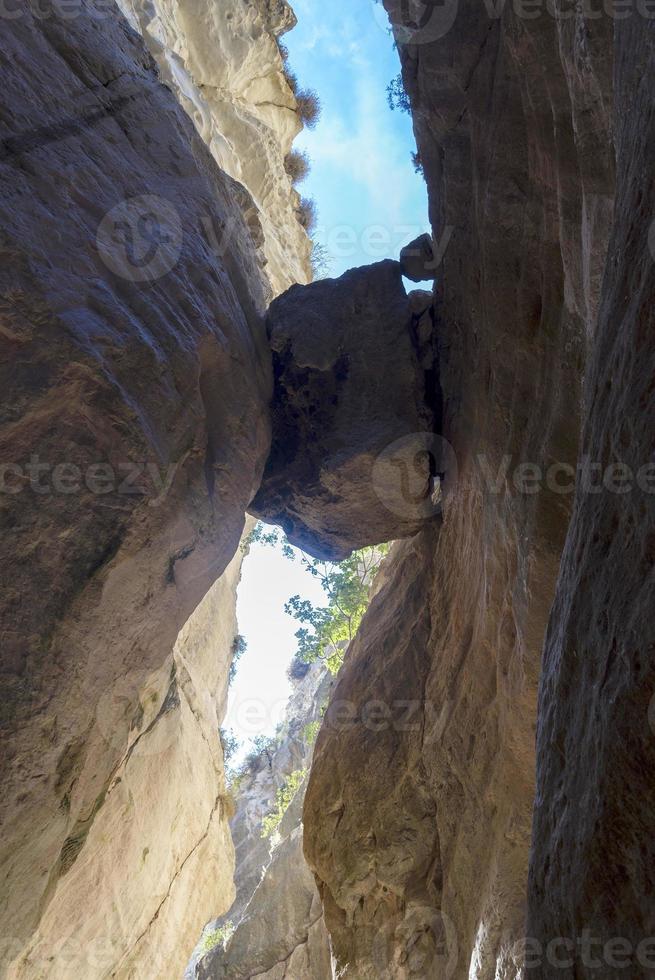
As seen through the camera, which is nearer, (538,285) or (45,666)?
(45,666)

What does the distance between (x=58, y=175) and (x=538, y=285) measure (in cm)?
398

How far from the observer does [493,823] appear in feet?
22.5

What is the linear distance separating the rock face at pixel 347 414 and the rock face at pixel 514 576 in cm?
52

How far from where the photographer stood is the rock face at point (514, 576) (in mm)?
2676

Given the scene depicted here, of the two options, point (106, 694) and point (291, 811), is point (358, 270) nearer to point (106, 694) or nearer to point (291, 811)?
point (106, 694)

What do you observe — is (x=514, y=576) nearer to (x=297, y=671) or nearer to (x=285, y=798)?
(x=285, y=798)

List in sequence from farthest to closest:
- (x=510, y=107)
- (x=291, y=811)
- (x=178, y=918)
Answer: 1. (x=291, y=811)
2. (x=178, y=918)
3. (x=510, y=107)

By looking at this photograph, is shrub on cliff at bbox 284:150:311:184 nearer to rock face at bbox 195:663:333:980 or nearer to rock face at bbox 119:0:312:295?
rock face at bbox 119:0:312:295

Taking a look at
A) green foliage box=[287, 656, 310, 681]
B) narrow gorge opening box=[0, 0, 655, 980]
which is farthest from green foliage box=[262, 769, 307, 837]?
green foliage box=[287, 656, 310, 681]

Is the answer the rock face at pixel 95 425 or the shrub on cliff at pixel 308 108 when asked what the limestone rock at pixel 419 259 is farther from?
the shrub on cliff at pixel 308 108

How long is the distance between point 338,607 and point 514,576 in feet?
30.4

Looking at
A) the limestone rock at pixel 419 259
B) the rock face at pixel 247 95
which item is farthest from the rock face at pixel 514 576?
the rock face at pixel 247 95

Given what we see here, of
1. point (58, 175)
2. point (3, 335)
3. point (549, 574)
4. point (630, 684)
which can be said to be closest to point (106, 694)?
point (3, 335)

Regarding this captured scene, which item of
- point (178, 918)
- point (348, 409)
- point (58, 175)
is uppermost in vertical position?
point (348, 409)
